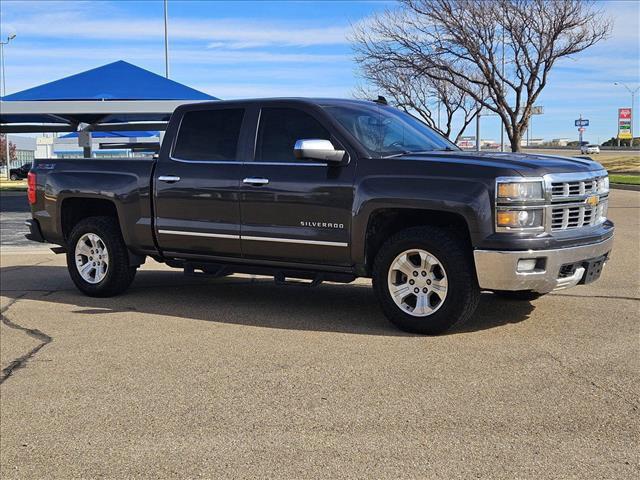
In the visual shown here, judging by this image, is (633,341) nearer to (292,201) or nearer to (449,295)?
(449,295)

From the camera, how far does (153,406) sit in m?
4.74

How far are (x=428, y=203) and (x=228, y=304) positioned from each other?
2.65 metres

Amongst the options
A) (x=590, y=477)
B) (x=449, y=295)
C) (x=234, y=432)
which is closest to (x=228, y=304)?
(x=449, y=295)

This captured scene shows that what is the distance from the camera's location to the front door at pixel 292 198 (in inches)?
257

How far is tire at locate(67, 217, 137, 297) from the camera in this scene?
8125mm

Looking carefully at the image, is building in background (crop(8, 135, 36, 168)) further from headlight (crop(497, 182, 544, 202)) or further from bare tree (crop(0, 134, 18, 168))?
headlight (crop(497, 182, 544, 202))

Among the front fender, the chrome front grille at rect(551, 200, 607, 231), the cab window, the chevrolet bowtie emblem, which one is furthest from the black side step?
the chevrolet bowtie emblem

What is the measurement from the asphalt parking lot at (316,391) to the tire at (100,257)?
44 cm

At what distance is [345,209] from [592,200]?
2.02m

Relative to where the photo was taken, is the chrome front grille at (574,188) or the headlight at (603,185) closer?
the chrome front grille at (574,188)

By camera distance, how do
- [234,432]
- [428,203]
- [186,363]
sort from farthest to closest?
[428,203]
[186,363]
[234,432]

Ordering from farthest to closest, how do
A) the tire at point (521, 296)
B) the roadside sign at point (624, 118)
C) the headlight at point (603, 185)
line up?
the roadside sign at point (624, 118) < the tire at point (521, 296) < the headlight at point (603, 185)

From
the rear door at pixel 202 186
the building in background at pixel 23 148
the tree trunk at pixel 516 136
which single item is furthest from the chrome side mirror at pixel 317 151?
the building in background at pixel 23 148

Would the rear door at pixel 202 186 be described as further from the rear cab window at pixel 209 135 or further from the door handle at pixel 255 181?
the door handle at pixel 255 181
